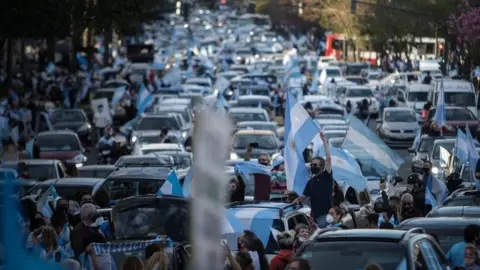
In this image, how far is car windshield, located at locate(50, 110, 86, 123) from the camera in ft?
139

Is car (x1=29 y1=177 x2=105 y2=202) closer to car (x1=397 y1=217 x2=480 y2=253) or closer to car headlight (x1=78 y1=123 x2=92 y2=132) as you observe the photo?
car (x1=397 y1=217 x2=480 y2=253)

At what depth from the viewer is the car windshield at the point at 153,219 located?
13930mm

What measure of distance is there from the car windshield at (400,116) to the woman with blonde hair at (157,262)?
3193cm

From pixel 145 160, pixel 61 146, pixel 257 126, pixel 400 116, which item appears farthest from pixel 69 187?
pixel 400 116

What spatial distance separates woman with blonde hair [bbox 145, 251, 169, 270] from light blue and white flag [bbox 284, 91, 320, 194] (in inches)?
224

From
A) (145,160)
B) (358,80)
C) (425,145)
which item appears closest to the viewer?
(145,160)

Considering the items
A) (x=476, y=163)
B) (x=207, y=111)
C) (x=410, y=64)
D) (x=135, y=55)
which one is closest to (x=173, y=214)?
(x=476, y=163)

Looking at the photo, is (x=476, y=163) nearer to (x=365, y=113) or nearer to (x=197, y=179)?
(x=197, y=179)

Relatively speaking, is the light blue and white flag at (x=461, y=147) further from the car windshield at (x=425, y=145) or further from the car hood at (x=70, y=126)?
the car hood at (x=70, y=126)

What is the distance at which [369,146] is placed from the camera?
20031mm

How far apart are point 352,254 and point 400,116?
3309 centimetres

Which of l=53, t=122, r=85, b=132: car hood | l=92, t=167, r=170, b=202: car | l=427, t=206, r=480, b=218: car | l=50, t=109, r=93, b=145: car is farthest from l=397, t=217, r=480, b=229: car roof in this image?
l=53, t=122, r=85, b=132: car hood

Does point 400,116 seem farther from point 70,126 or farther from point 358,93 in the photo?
point 358,93

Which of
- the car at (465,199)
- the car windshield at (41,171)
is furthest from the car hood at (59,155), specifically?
the car at (465,199)
